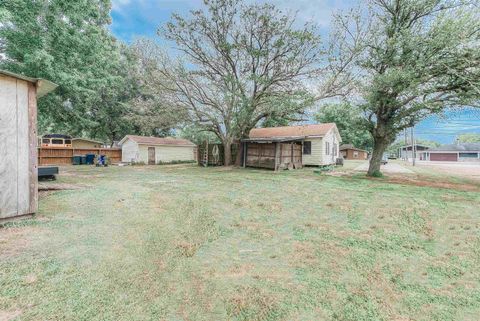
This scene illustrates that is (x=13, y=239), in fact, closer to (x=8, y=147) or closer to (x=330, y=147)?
(x=8, y=147)

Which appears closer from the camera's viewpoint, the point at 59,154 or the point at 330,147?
the point at 59,154

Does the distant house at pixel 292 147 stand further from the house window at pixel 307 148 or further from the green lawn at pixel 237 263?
the green lawn at pixel 237 263

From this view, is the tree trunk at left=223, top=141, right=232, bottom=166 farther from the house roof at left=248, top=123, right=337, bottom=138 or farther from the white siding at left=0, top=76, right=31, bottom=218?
the white siding at left=0, top=76, right=31, bottom=218

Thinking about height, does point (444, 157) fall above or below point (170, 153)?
below

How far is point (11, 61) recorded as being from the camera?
→ 10703mm

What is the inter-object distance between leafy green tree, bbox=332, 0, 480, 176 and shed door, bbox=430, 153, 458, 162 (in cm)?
5004

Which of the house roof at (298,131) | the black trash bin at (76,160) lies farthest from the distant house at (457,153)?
the black trash bin at (76,160)

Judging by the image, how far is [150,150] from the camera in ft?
76.7

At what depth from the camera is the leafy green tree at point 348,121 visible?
12828mm

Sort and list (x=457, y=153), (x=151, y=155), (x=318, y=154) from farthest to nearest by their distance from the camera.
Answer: (x=457, y=153)
(x=151, y=155)
(x=318, y=154)

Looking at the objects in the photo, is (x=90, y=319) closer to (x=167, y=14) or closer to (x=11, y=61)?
(x=11, y=61)

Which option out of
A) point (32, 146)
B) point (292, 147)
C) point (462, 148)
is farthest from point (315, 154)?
point (462, 148)

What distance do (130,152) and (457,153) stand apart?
59.8 metres

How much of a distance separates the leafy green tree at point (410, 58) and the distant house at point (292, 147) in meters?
5.88
